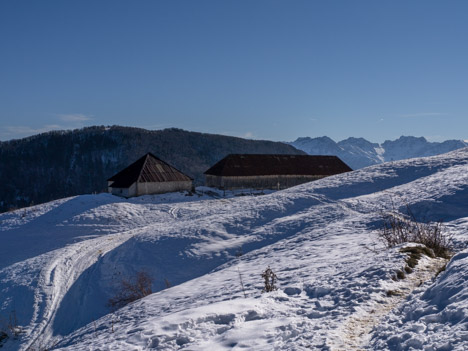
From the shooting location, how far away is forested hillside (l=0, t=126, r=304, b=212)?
108438 mm

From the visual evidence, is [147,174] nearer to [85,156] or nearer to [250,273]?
[250,273]

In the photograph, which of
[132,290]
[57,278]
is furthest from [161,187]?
[132,290]

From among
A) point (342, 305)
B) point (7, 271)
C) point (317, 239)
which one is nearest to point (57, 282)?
point (7, 271)

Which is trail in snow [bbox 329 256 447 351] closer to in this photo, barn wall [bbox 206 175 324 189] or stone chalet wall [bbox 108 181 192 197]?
stone chalet wall [bbox 108 181 192 197]

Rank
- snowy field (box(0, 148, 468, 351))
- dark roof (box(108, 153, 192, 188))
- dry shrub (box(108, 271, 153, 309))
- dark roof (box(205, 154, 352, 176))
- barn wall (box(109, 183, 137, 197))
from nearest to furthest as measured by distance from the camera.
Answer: snowy field (box(0, 148, 468, 351)), dry shrub (box(108, 271, 153, 309)), barn wall (box(109, 183, 137, 197)), dark roof (box(108, 153, 192, 188)), dark roof (box(205, 154, 352, 176))

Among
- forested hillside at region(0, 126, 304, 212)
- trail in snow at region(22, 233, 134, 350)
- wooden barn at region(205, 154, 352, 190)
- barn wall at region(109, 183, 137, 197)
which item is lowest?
trail in snow at region(22, 233, 134, 350)

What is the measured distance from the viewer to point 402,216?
12797 millimetres

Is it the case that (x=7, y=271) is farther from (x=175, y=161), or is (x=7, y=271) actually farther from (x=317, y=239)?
(x=175, y=161)

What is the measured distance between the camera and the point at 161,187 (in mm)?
36344

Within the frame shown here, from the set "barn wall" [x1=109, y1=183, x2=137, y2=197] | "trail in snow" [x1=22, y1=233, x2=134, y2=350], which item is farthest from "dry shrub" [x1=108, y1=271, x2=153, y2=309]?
"barn wall" [x1=109, y1=183, x2=137, y2=197]

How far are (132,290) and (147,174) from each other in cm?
2508

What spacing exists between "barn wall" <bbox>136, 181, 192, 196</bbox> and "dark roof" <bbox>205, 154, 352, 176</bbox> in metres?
4.92

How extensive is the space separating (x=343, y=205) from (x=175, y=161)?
4228 inches

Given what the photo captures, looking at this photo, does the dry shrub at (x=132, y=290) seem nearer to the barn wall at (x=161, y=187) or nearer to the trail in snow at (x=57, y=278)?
the trail in snow at (x=57, y=278)
